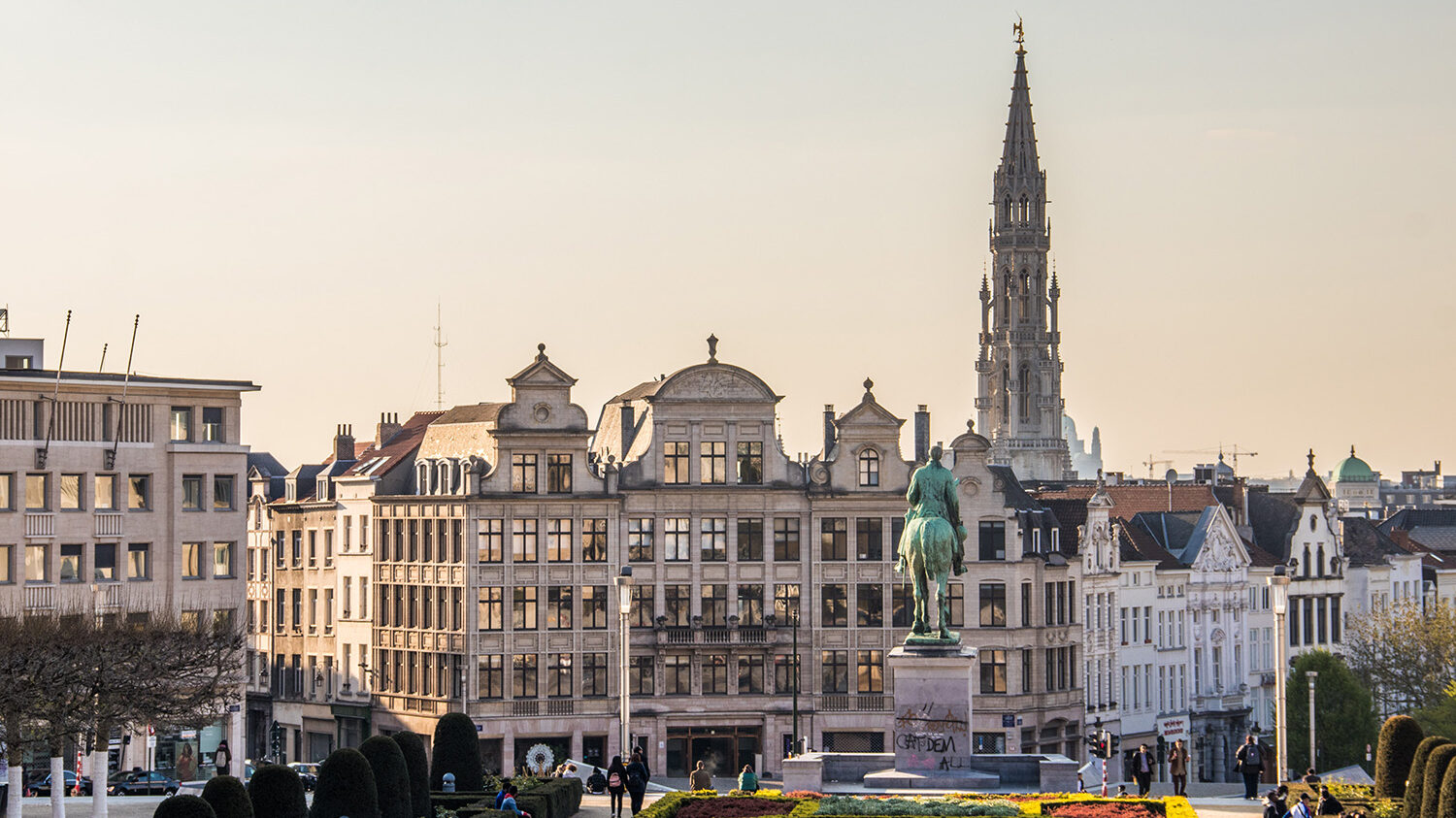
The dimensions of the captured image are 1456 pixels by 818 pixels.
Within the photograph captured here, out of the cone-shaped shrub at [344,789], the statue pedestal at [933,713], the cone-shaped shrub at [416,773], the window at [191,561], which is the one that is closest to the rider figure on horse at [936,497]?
the statue pedestal at [933,713]

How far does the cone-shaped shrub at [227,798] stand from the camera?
49.4m

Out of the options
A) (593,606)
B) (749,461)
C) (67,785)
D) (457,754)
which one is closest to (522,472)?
(593,606)

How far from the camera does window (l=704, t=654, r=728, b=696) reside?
101250 millimetres

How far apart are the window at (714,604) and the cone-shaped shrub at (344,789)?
47962 millimetres

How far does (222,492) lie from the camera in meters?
91.8

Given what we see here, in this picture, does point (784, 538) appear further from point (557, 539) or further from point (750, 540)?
point (557, 539)

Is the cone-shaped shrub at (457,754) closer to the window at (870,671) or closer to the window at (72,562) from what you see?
the window at (72,562)

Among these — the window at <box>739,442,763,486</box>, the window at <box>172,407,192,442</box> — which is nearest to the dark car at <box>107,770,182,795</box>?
the window at <box>172,407,192,442</box>

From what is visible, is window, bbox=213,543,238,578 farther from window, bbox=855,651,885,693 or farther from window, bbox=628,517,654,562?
window, bbox=855,651,885,693

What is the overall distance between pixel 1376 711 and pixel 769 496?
30347mm

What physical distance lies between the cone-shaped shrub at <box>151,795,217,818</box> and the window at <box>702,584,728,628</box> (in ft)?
178

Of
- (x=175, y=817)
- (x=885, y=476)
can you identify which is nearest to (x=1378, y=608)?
(x=885, y=476)

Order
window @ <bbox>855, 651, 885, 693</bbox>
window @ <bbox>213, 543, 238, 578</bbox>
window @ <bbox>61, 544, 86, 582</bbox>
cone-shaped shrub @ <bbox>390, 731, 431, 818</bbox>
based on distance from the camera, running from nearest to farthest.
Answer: cone-shaped shrub @ <bbox>390, 731, 431, 818</bbox> → window @ <bbox>61, 544, 86, 582</bbox> → window @ <bbox>213, 543, 238, 578</bbox> → window @ <bbox>855, 651, 885, 693</bbox>

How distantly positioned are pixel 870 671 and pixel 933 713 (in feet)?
127
